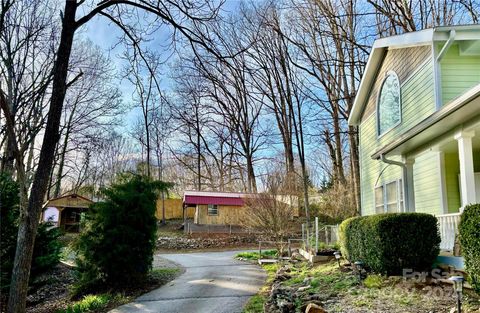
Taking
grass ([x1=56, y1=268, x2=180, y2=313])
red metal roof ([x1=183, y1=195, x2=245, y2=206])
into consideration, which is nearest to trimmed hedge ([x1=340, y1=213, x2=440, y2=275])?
grass ([x1=56, y1=268, x2=180, y2=313])

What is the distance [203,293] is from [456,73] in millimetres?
8061

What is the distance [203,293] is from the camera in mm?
9078

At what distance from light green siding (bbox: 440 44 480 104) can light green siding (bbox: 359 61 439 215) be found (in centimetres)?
31

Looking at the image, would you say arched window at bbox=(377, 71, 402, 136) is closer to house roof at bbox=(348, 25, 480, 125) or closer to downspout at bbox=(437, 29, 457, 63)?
house roof at bbox=(348, 25, 480, 125)

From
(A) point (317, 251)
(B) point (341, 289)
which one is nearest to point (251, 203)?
(A) point (317, 251)

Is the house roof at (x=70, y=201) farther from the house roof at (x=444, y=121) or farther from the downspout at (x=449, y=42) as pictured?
the downspout at (x=449, y=42)

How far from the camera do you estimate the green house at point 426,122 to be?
666 centimetres

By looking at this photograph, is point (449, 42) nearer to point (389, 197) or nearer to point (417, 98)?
point (417, 98)

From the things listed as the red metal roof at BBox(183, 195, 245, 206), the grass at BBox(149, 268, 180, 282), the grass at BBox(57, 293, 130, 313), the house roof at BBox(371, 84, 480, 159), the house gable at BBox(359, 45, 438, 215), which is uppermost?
the house gable at BBox(359, 45, 438, 215)

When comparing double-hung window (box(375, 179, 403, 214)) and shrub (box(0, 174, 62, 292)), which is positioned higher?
double-hung window (box(375, 179, 403, 214))

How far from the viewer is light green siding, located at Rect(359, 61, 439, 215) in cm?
967

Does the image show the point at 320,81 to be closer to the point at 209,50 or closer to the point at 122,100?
the point at 122,100

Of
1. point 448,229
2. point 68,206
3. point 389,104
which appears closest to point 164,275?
point 448,229

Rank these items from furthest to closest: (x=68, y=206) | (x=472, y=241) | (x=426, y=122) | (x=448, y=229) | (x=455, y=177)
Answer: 1. (x=68, y=206)
2. (x=455, y=177)
3. (x=448, y=229)
4. (x=426, y=122)
5. (x=472, y=241)
